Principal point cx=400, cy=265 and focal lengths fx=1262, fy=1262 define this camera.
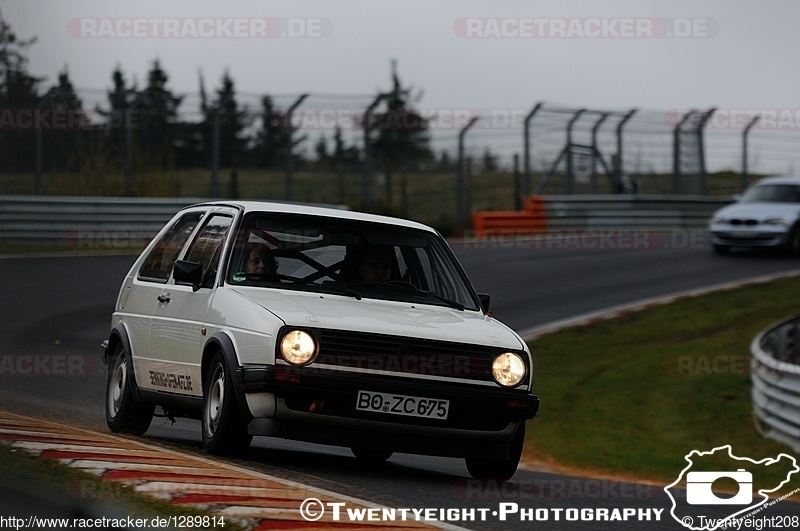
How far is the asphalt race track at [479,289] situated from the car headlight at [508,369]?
0.60m

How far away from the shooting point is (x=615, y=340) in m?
17.0

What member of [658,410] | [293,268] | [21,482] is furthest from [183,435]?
[658,410]

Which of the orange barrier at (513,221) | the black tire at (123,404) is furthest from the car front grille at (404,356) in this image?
the orange barrier at (513,221)

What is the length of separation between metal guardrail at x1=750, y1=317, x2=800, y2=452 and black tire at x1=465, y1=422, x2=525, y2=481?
5627 millimetres

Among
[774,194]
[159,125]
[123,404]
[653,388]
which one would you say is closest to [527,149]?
[774,194]

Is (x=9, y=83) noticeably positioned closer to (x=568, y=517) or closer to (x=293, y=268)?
(x=293, y=268)

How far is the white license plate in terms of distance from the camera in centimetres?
671

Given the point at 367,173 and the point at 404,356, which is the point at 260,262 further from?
the point at 367,173

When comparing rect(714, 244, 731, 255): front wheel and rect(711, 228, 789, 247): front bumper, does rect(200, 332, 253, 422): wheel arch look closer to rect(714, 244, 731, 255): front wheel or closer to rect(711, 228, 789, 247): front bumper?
rect(711, 228, 789, 247): front bumper

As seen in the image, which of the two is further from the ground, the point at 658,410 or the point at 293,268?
the point at 293,268

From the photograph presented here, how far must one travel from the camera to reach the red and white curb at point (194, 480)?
5168 millimetres

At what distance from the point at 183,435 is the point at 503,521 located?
3802 millimetres

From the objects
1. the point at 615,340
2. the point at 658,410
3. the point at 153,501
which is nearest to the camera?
the point at 153,501

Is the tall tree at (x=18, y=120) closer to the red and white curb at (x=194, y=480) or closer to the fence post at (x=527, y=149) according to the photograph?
the fence post at (x=527, y=149)
